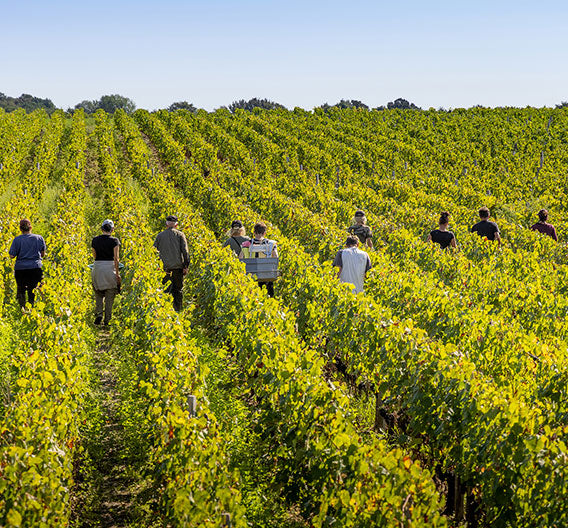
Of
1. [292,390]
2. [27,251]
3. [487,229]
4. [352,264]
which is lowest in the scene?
[292,390]

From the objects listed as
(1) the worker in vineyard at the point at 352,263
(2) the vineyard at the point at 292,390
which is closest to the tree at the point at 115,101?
(2) the vineyard at the point at 292,390

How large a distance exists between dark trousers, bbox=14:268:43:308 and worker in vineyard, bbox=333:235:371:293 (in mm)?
4872

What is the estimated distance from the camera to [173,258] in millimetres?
9750

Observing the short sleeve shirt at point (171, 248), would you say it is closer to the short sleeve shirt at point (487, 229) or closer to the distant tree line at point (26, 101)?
the short sleeve shirt at point (487, 229)

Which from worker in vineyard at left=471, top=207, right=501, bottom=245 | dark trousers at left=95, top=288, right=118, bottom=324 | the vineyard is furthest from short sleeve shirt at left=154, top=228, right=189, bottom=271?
worker in vineyard at left=471, top=207, right=501, bottom=245

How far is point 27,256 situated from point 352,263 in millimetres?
5121

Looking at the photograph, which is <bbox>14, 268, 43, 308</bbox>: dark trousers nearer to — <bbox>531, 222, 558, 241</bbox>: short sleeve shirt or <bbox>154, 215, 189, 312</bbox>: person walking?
<bbox>154, 215, 189, 312</bbox>: person walking

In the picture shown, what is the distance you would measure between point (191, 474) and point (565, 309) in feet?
20.9

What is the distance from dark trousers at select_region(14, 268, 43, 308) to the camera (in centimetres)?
941

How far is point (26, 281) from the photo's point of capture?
9.50m

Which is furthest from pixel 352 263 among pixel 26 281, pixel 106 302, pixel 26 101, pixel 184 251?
pixel 26 101

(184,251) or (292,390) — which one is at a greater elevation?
(184,251)

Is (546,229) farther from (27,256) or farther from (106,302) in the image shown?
(27,256)

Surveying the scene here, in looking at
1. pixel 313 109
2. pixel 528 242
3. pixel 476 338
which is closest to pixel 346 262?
pixel 476 338
